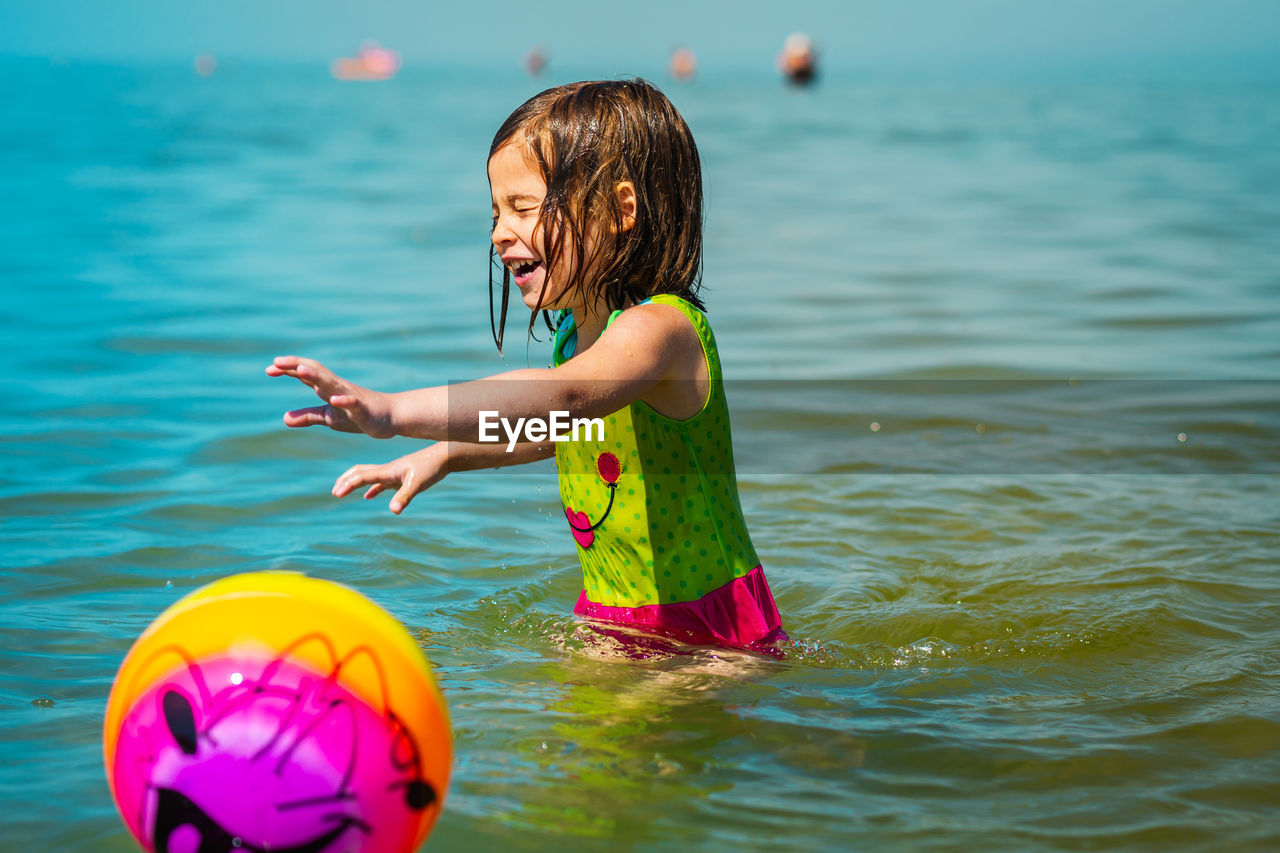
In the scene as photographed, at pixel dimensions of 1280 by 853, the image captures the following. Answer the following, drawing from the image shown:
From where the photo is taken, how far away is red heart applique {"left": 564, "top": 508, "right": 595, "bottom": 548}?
3398mm

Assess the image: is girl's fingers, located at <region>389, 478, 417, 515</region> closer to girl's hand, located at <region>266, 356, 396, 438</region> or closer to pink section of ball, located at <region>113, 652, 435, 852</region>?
girl's hand, located at <region>266, 356, 396, 438</region>

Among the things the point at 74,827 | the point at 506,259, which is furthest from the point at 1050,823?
the point at 74,827

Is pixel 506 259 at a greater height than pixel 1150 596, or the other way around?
pixel 506 259

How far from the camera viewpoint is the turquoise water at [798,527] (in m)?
2.89

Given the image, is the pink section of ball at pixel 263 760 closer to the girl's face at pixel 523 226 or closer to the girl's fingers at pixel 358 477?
the girl's fingers at pixel 358 477

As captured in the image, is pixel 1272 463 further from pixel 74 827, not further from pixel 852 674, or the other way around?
pixel 74 827

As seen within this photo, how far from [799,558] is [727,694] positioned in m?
1.75

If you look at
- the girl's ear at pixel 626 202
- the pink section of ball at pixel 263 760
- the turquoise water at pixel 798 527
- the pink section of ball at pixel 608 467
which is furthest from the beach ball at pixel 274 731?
the girl's ear at pixel 626 202

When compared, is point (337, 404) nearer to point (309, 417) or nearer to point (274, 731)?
point (309, 417)

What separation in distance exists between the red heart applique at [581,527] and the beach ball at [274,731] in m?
1.05

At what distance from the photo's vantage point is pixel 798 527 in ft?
17.5

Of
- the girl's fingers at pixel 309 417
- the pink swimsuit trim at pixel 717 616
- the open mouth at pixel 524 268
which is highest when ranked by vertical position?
the open mouth at pixel 524 268

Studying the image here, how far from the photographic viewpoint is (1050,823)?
108 inches

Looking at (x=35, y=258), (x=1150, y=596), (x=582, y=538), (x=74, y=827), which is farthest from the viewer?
(x=35, y=258)
